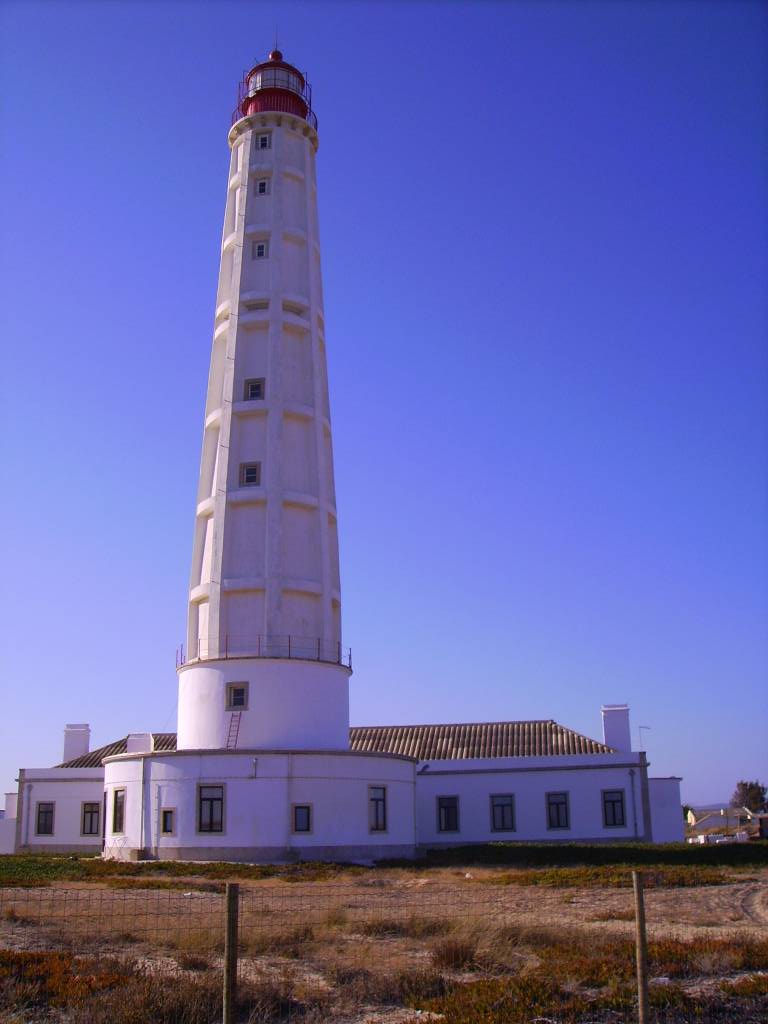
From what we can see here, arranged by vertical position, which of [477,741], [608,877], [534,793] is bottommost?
[608,877]

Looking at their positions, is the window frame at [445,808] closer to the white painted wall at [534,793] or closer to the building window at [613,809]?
the white painted wall at [534,793]

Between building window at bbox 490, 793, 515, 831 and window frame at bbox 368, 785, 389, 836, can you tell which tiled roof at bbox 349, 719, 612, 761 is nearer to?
building window at bbox 490, 793, 515, 831

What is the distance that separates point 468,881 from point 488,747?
17.7 meters

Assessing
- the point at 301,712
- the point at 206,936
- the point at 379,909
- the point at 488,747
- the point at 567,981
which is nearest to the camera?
the point at 567,981

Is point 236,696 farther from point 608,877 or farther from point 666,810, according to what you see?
point 666,810

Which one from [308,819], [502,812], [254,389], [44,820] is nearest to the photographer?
[308,819]

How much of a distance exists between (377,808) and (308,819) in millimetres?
2540

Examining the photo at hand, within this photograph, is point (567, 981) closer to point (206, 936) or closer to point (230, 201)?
point (206, 936)

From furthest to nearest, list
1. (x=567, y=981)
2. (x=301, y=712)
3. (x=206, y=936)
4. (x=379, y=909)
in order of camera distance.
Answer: (x=301, y=712)
(x=379, y=909)
(x=206, y=936)
(x=567, y=981)

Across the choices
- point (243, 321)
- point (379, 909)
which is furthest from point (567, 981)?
point (243, 321)

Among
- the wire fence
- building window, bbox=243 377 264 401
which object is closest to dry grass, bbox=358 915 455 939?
the wire fence

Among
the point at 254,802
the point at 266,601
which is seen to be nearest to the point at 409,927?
the point at 254,802

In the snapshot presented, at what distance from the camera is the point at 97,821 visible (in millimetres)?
37188

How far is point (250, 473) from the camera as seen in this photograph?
32.0 metres
